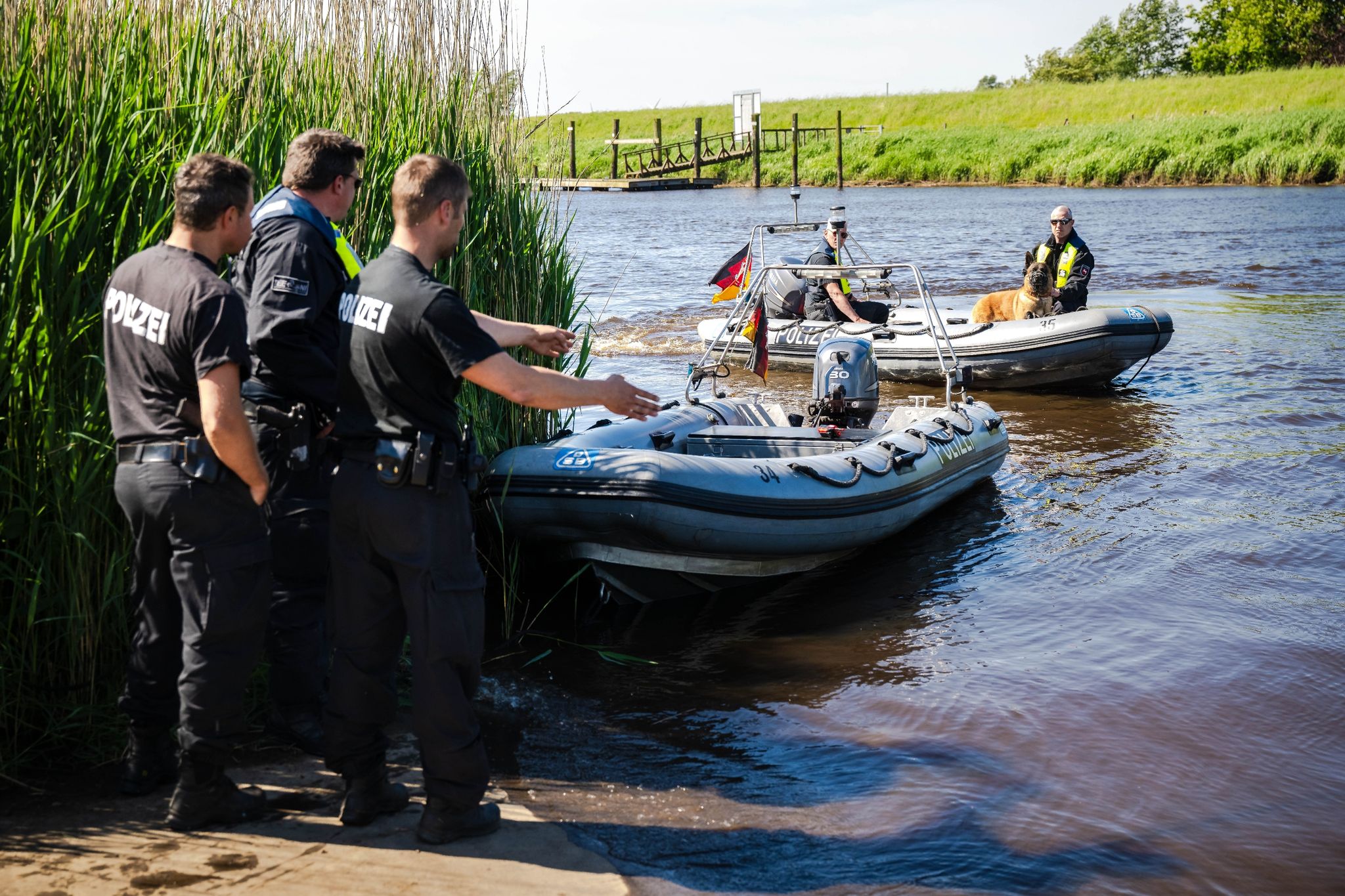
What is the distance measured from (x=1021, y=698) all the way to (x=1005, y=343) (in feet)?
20.9

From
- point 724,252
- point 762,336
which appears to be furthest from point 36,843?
point 724,252

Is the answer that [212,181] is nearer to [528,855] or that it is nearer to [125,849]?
[125,849]

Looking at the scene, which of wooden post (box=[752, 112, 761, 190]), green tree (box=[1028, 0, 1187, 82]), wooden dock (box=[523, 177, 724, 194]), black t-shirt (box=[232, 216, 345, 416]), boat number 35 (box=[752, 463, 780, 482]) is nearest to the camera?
black t-shirt (box=[232, 216, 345, 416])

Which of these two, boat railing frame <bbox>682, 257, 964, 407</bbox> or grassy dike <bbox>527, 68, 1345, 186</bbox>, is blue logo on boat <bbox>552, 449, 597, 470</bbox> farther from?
grassy dike <bbox>527, 68, 1345, 186</bbox>

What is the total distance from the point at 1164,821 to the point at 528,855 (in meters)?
1.85

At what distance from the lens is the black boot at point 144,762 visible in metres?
3.10

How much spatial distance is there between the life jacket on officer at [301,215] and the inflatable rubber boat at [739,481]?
159 centimetres

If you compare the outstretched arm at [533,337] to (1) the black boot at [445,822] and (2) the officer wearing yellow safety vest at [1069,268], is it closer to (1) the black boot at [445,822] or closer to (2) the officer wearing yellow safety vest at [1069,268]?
(1) the black boot at [445,822]

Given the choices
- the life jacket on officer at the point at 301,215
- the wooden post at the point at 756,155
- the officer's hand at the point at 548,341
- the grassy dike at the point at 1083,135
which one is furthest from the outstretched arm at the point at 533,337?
the wooden post at the point at 756,155

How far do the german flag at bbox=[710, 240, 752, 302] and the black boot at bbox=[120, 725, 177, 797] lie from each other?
17.9ft

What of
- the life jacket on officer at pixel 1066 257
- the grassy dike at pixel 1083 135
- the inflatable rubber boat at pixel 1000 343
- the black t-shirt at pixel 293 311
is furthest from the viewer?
the grassy dike at pixel 1083 135

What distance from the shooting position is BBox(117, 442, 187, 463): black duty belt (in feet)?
9.32

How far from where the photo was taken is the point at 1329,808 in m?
3.60

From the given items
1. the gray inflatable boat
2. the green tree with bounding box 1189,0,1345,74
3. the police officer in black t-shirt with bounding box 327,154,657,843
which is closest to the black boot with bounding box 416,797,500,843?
the police officer in black t-shirt with bounding box 327,154,657,843
